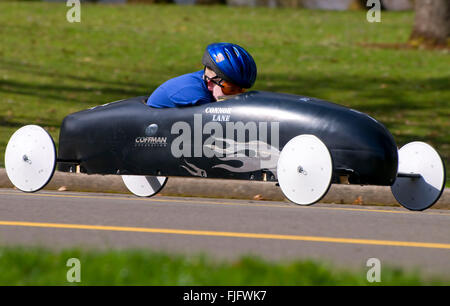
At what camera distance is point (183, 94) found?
8250 millimetres

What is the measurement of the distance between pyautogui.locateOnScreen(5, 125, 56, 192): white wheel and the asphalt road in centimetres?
17

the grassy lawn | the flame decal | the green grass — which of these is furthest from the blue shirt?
the grassy lawn

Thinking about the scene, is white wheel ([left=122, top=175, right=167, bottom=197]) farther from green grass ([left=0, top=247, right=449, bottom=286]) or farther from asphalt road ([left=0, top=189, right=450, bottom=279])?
green grass ([left=0, top=247, right=449, bottom=286])

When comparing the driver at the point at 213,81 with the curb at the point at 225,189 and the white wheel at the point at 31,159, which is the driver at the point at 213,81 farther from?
the curb at the point at 225,189

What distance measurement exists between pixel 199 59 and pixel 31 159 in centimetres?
1196

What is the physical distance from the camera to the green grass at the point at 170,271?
477 cm

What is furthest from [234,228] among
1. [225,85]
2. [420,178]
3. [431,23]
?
[431,23]

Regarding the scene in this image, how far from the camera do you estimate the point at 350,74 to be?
1908 centimetres

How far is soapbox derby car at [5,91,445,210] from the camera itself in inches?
293

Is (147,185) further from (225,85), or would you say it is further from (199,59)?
(199,59)
